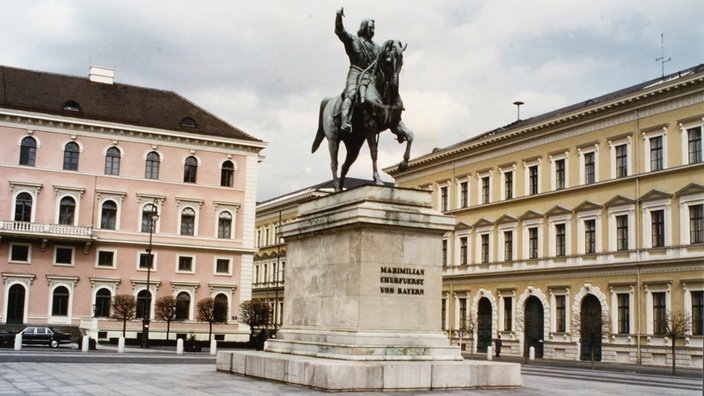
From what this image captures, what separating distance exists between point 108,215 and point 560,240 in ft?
107

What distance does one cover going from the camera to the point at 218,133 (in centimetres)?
6838

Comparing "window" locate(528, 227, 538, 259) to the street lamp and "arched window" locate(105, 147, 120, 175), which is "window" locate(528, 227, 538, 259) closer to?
the street lamp

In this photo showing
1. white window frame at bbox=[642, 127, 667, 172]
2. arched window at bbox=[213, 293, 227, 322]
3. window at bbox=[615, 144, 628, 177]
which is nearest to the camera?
white window frame at bbox=[642, 127, 667, 172]

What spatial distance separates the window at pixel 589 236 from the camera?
53.0 meters

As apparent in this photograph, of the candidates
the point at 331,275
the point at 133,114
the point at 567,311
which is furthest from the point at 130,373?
the point at 133,114

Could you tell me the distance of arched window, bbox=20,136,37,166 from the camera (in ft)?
202

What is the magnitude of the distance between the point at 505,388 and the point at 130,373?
9128 millimetres

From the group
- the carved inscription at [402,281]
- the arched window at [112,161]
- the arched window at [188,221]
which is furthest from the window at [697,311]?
the arched window at [112,161]

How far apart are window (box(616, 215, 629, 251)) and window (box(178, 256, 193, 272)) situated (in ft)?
105

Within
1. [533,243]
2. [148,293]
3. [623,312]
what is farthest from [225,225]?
[623,312]

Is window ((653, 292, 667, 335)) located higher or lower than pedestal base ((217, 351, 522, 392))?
higher

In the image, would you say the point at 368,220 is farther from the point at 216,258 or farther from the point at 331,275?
the point at 216,258

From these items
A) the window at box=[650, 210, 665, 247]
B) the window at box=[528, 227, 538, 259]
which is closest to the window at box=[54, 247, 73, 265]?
the window at box=[528, 227, 538, 259]

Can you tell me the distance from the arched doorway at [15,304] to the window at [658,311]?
4099cm
